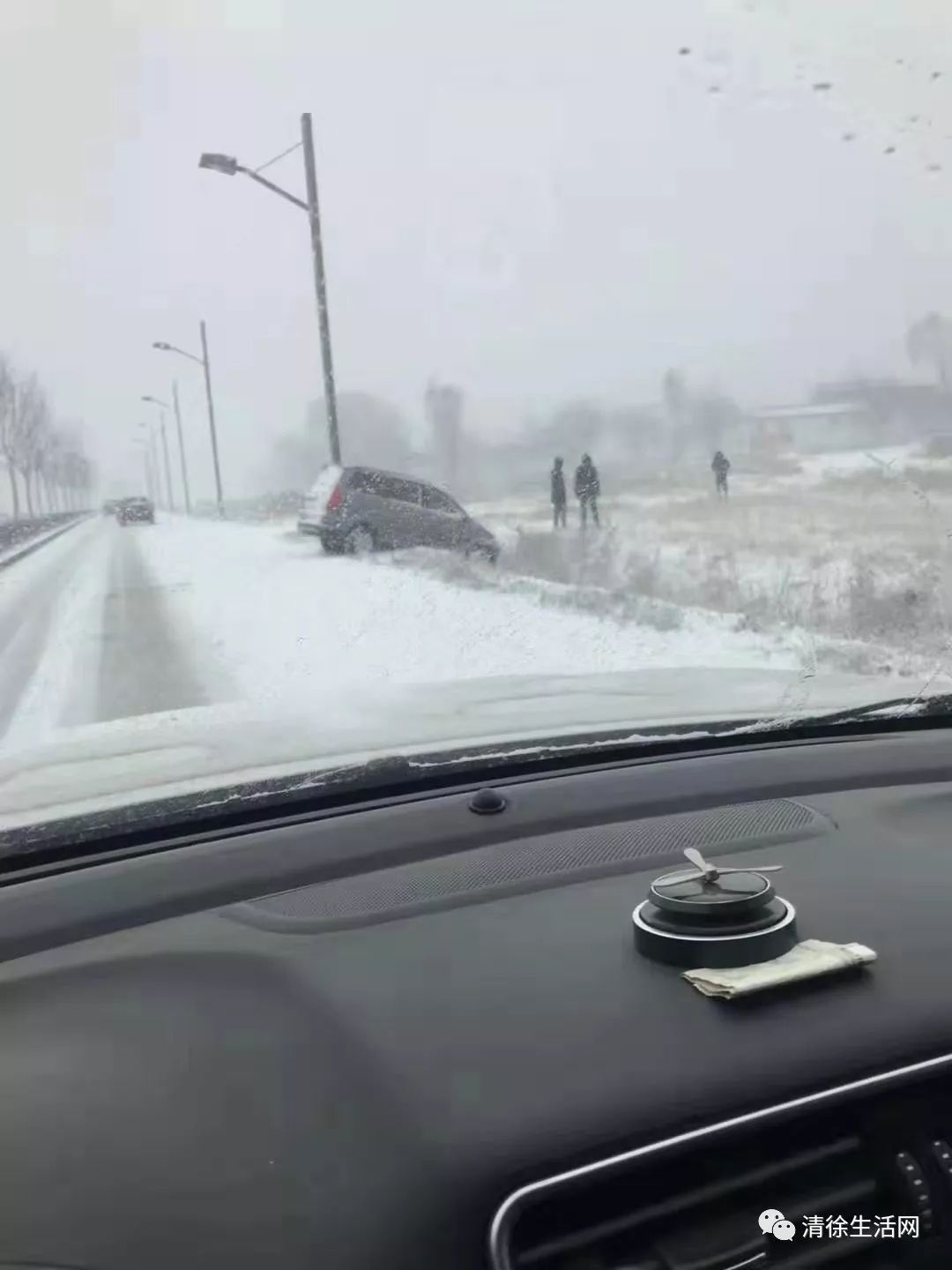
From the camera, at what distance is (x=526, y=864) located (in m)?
3.39

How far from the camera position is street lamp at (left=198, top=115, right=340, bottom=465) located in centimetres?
371

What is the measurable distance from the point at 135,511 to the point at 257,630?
1.71 feet

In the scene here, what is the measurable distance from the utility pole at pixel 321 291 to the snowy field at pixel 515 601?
40cm

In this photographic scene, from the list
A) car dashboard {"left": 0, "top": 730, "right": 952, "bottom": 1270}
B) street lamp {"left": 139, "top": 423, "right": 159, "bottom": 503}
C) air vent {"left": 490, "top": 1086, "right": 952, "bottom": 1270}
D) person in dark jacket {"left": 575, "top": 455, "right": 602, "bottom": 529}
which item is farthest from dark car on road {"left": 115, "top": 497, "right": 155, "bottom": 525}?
air vent {"left": 490, "top": 1086, "right": 952, "bottom": 1270}

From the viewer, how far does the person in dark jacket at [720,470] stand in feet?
14.0

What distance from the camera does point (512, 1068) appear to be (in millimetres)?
2381

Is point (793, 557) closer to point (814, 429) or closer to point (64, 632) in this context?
point (814, 429)

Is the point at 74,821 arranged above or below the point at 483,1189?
above

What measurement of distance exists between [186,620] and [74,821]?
96 centimetres

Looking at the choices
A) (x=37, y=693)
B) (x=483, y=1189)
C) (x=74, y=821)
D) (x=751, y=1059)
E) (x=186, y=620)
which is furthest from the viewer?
(x=186, y=620)

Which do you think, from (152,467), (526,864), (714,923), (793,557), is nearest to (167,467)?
(152,467)

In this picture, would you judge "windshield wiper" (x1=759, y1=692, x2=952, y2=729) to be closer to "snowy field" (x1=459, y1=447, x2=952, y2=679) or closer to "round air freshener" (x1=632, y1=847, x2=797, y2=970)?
"snowy field" (x1=459, y1=447, x2=952, y2=679)

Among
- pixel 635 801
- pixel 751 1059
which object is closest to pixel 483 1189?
pixel 751 1059

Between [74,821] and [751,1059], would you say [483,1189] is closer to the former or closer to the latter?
[751,1059]
